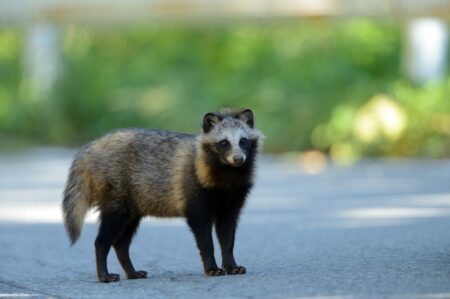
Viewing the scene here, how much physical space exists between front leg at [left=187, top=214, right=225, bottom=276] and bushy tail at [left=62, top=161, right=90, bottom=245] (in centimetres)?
97

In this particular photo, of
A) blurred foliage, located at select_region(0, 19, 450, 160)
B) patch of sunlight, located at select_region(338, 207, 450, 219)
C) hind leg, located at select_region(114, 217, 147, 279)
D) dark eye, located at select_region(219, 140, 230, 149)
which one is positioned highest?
blurred foliage, located at select_region(0, 19, 450, 160)

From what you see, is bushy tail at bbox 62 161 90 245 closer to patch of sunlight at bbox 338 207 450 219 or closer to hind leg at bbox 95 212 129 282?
hind leg at bbox 95 212 129 282

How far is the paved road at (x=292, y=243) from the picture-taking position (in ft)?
26.5

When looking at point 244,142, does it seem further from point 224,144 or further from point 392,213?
point 392,213

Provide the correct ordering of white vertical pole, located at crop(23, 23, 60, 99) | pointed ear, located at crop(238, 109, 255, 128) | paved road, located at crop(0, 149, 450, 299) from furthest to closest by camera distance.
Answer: white vertical pole, located at crop(23, 23, 60, 99) → pointed ear, located at crop(238, 109, 255, 128) → paved road, located at crop(0, 149, 450, 299)

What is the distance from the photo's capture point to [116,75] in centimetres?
3062

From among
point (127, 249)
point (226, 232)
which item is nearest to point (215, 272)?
point (226, 232)

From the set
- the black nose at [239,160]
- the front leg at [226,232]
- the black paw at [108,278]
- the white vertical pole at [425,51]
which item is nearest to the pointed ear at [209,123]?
the black nose at [239,160]

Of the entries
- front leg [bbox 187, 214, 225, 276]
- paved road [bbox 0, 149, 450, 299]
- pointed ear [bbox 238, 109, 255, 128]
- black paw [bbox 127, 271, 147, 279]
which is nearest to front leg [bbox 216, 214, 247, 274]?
front leg [bbox 187, 214, 225, 276]

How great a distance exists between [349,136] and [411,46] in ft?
10.7

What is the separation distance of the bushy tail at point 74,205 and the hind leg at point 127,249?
364mm

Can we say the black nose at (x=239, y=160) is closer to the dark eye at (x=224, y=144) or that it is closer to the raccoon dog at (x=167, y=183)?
the raccoon dog at (x=167, y=183)

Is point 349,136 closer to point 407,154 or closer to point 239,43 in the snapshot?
point 407,154

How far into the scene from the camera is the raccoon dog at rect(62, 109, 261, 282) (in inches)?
357
